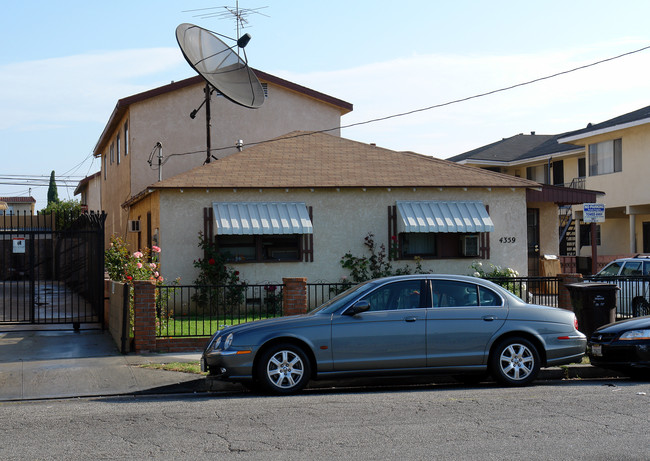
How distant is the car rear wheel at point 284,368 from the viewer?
9609 mm

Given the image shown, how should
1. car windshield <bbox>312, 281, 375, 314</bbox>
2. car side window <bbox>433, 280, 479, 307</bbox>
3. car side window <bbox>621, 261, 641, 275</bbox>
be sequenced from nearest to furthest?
car windshield <bbox>312, 281, 375, 314</bbox>
car side window <bbox>433, 280, 479, 307</bbox>
car side window <bbox>621, 261, 641, 275</bbox>

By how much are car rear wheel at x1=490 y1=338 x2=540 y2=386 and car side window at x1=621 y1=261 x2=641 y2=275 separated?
9362 mm

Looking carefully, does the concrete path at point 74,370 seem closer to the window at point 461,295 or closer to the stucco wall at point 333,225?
the window at point 461,295

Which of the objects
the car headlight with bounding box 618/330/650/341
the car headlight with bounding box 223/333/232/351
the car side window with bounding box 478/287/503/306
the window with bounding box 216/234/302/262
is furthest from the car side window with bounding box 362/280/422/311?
the window with bounding box 216/234/302/262

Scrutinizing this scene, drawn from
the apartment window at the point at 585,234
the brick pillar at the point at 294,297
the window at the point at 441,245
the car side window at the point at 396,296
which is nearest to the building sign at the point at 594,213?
the window at the point at 441,245

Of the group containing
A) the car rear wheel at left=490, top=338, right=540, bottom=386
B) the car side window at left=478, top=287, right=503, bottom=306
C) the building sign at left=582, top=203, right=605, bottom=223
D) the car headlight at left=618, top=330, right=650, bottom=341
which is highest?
the building sign at left=582, top=203, right=605, bottom=223

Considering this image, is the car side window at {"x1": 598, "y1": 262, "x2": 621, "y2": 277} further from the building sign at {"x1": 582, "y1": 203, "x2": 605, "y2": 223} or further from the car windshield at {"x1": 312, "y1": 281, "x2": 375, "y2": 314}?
the car windshield at {"x1": 312, "y1": 281, "x2": 375, "y2": 314}

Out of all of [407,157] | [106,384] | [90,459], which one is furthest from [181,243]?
[90,459]

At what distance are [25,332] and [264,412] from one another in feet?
31.0

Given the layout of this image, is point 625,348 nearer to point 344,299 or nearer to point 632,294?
point 344,299

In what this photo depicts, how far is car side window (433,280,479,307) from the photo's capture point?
10.1m

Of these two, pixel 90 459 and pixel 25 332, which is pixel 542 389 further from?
pixel 25 332

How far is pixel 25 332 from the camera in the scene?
15984 mm

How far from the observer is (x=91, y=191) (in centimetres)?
4909
